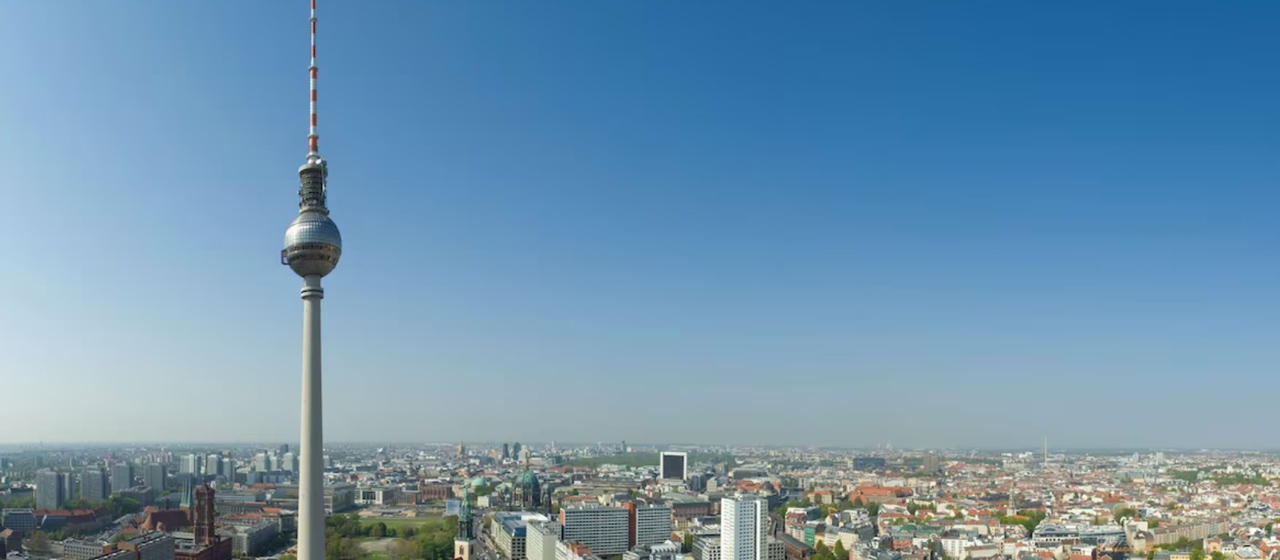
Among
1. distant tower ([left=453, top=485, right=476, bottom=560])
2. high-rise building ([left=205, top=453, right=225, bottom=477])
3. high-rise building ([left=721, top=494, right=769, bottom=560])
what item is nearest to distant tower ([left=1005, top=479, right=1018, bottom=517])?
high-rise building ([left=721, top=494, right=769, bottom=560])

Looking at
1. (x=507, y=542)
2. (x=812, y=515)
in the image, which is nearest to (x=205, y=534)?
(x=507, y=542)

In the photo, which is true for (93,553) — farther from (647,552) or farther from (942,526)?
(942,526)

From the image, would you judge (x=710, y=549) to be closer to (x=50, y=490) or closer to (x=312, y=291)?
(x=312, y=291)

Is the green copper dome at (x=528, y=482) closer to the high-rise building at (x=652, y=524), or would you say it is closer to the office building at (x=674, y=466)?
the high-rise building at (x=652, y=524)

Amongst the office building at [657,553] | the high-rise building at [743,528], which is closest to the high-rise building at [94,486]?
the office building at [657,553]

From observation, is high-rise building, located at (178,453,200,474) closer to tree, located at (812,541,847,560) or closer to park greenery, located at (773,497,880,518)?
park greenery, located at (773,497,880,518)
